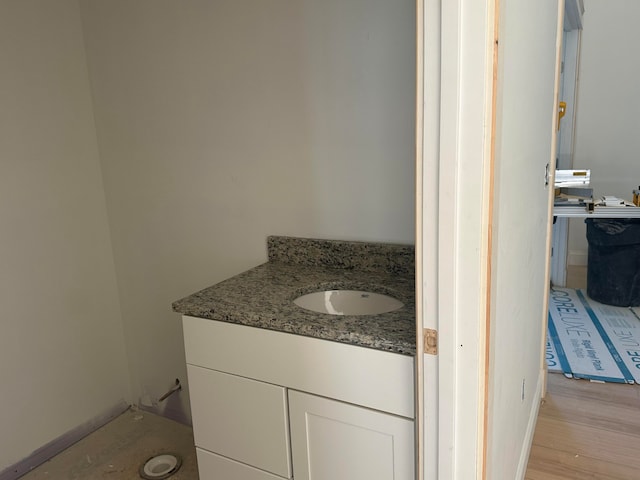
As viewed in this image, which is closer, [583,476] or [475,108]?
[475,108]

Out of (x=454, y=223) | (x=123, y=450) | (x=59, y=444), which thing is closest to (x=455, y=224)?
(x=454, y=223)

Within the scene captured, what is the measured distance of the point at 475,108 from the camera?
882 mm

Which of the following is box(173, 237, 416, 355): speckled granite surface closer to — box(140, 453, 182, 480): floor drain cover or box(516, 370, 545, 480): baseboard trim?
box(516, 370, 545, 480): baseboard trim

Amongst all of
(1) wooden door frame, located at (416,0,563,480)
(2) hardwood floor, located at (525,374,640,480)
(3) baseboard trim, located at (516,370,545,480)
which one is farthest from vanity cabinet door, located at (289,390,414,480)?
(2) hardwood floor, located at (525,374,640,480)

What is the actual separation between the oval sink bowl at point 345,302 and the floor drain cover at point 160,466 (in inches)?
40.5

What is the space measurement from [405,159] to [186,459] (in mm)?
1564

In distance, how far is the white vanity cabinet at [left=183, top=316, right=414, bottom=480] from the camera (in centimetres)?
121

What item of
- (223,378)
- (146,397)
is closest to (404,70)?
(223,378)

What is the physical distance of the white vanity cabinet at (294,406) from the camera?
1.21 metres

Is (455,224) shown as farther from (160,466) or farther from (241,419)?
(160,466)

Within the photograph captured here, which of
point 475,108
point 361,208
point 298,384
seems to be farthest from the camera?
point 361,208

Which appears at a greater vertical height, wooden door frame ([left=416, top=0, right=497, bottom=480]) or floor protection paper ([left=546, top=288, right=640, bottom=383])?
wooden door frame ([left=416, top=0, right=497, bottom=480])

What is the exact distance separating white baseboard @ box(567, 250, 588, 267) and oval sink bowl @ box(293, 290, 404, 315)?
3.28 metres

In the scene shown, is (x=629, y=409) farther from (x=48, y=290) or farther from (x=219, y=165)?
(x=48, y=290)
